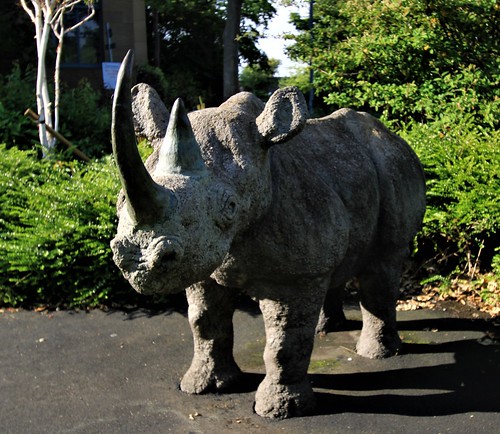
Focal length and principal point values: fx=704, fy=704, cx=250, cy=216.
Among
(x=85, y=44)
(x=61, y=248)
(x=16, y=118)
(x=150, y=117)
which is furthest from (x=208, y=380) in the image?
(x=85, y=44)

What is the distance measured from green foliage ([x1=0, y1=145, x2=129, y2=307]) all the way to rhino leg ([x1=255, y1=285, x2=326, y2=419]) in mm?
2920

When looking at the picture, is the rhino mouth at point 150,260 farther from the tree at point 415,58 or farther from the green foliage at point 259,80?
the green foliage at point 259,80

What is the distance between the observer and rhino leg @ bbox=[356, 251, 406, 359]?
5480 mm

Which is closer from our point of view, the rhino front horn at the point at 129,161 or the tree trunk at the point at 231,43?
the rhino front horn at the point at 129,161

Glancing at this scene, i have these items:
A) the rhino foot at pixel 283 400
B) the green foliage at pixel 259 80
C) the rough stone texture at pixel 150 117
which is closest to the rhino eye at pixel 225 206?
the rough stone texture at pixel 150 117

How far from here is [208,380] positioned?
4996mm

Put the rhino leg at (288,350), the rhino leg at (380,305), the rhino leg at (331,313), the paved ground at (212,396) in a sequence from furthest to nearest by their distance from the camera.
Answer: the rhino leg at (331,313)
the rhino leg at (380,305)
the paved ground at (212,396)
the rhino leg at (288,350)

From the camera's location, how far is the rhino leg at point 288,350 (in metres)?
4.46

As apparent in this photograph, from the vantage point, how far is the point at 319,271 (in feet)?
14.5

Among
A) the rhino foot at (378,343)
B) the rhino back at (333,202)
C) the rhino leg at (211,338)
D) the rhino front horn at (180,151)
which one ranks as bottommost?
the rhino foot at (378,343)

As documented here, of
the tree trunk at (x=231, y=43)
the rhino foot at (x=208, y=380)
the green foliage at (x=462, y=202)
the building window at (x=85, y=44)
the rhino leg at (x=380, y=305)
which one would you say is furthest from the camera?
the building window at (x=85, y=44)

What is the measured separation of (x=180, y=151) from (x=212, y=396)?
2.16 metres

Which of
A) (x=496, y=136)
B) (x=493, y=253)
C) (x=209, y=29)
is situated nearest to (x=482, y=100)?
(x=496, y=136)

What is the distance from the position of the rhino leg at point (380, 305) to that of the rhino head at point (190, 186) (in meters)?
1.71
